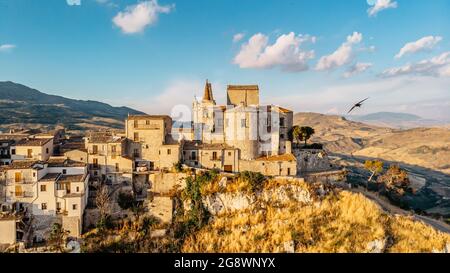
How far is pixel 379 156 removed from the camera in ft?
370

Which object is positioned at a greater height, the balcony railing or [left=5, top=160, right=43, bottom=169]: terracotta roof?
[left=5, top=160, right=43, bottom=169]: terracotta roof

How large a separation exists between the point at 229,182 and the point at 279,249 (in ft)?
24.5

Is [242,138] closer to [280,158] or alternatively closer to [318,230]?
[280,158]

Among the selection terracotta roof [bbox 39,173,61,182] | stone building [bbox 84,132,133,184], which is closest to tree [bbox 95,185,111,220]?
stone building [bbox 84,132,133,184]

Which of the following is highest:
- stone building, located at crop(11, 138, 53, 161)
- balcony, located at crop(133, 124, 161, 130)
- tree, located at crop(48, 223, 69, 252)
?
balcony, located at crop(133, 124, 161, 130)

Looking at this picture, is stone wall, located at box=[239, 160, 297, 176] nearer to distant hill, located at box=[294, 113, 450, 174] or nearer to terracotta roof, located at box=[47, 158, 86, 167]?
terracotta roof, located at box=[47, 158, 86, 167]

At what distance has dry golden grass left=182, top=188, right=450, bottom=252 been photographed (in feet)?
82.1

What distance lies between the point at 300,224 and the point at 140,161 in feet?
52.0

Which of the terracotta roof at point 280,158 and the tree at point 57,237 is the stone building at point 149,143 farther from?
the tree at point 57,237

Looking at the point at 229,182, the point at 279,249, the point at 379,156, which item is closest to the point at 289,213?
the point at 279,249

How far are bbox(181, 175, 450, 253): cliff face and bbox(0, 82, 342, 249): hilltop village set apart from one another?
281 cm
